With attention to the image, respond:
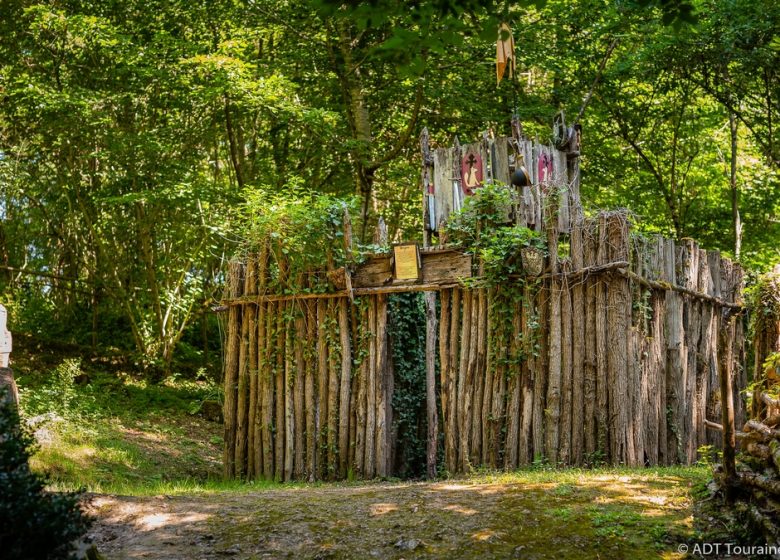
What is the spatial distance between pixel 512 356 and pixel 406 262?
165 centimetres

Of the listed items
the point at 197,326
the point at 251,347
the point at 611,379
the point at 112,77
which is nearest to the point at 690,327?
the point at 611,379

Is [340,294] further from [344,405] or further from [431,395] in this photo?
[431,395]

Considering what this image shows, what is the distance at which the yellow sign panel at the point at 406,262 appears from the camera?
10.2 metres

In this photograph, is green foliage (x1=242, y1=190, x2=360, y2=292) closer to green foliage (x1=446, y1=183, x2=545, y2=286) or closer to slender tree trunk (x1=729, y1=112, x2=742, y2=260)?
green foliage (x1=446, y1=183, x2=545, y2=286)

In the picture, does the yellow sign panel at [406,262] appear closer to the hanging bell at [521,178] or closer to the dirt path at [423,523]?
the hanging bell at [521,178]

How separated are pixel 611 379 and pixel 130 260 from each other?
11.6 meters

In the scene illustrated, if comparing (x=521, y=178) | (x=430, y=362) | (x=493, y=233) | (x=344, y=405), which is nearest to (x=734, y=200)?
(x=521, y=178)

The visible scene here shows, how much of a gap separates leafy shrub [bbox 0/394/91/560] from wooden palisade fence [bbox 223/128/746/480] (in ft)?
18.5

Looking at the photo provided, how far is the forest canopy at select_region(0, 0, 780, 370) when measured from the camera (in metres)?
15.0

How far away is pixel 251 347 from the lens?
11273 mm

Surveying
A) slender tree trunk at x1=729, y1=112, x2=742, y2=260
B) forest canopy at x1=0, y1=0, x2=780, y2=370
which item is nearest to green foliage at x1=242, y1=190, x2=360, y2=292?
forest canopy at x1=0, y1=0, x2=780, y2=370

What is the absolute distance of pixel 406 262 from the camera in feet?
33.9

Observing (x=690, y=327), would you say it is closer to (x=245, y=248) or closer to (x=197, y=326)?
(x=245, y=248)

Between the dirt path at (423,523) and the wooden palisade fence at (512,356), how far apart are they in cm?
173
